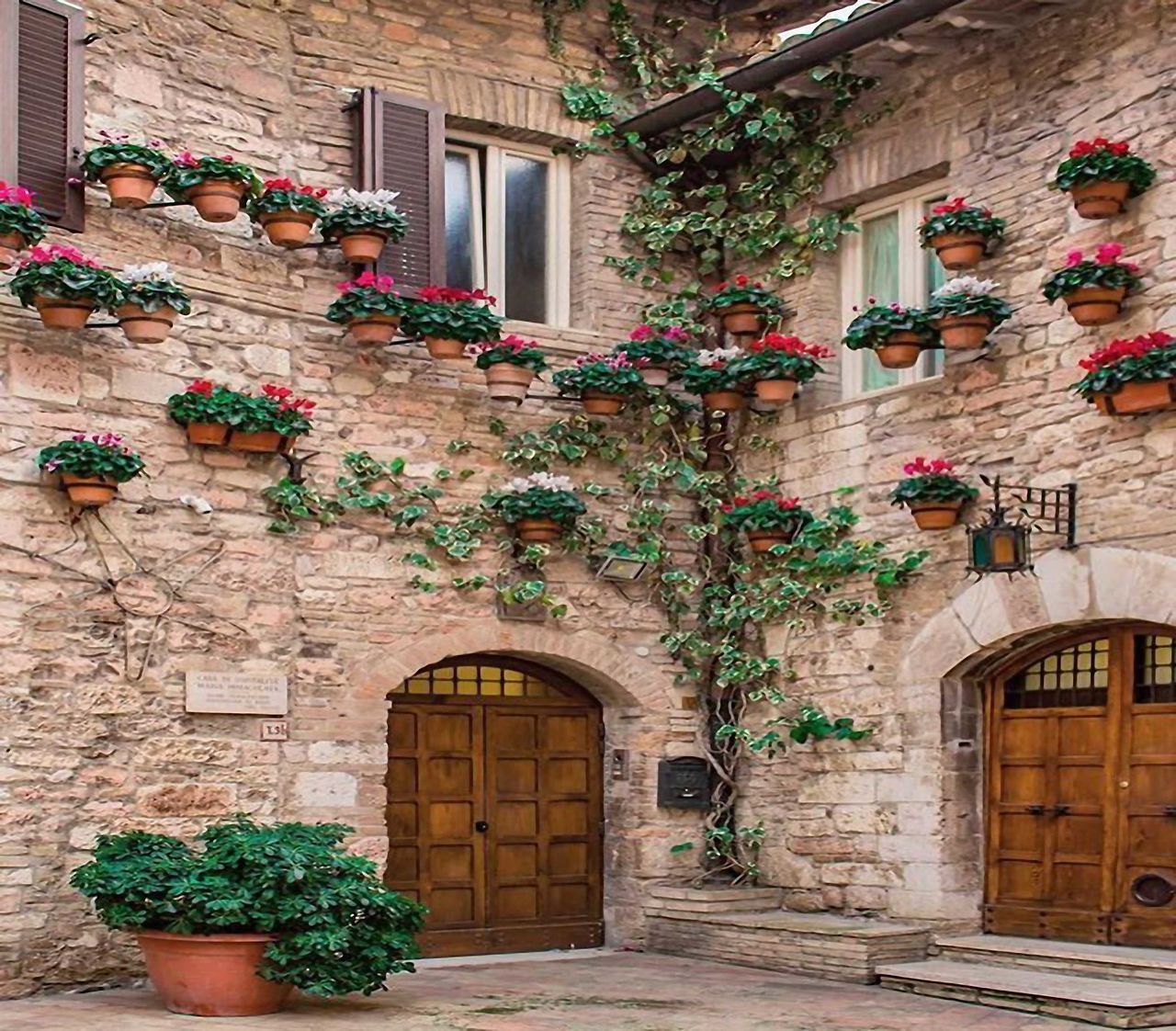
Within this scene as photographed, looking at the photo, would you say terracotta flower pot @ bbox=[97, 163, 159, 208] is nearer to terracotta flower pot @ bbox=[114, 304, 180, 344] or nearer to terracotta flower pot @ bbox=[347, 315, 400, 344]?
terracotta flower pot @ bbox=[114, 304, 180, 344]

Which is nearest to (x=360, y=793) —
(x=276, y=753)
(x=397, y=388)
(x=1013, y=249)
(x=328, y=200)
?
(x=276, y=753)

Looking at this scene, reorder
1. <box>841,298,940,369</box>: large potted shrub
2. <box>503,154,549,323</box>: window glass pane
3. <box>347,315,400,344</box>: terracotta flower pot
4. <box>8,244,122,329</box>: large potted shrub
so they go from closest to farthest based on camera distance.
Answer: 1. <box>8,244,122,329</box>: large potted shrub
2. <box>841,298,940,369</box>: large potted shrub
3. <box>347,315,400,344</box>: terracotta flower pot
4. <box>503,154,549,323</box>: window glass pane

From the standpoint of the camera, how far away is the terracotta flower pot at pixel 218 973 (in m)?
7.96

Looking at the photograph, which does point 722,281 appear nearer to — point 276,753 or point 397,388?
point 397,388

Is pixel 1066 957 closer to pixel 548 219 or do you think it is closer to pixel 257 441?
pixel 257 441

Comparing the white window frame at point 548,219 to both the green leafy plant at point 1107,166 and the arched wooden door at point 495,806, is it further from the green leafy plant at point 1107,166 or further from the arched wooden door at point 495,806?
the green leafy plant at point 1107,166

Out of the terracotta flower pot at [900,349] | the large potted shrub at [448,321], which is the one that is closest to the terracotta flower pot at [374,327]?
the large potted shrub at [448,321]

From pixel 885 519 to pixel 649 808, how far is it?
7.02 ft

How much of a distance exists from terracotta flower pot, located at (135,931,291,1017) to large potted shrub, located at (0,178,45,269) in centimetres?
308

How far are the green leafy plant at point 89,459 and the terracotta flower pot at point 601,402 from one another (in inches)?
107

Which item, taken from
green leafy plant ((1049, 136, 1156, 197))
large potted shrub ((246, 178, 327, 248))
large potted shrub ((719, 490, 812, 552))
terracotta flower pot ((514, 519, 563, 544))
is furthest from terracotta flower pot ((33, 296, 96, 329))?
green leafy plant ((1049, 136, 1156, 197))

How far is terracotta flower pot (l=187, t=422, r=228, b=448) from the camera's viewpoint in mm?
9180

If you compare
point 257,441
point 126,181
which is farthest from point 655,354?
point 126,181

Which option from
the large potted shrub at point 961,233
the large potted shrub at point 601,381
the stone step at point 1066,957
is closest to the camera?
the stone step at point 1066,957
